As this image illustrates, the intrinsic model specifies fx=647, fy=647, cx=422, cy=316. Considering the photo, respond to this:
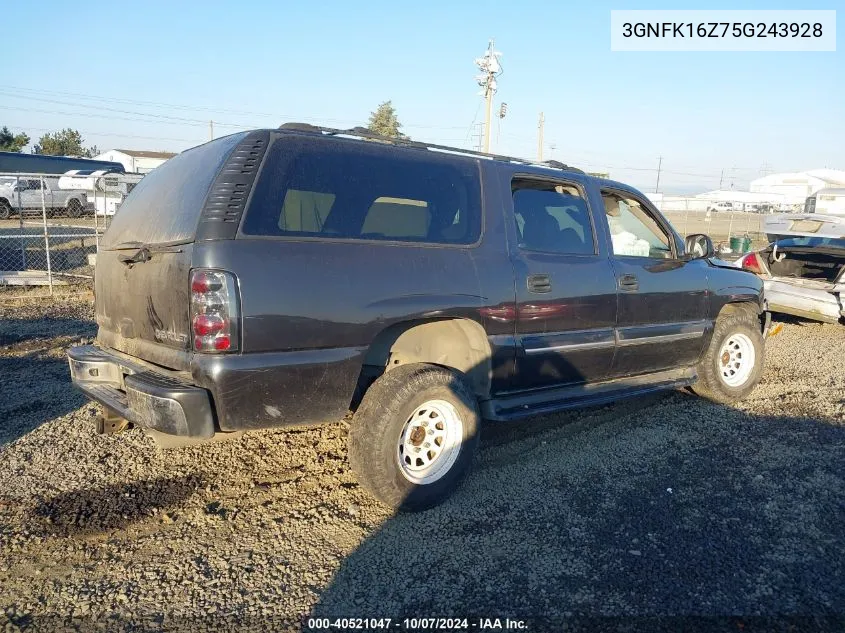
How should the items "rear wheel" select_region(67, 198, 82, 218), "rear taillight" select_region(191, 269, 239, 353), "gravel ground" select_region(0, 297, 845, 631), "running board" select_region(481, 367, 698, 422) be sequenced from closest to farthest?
"gravel ground" select_region(0, 297, 845, 631), "rear taillight" select_region(191, 269, 239, 353), "running board" select_region(481, 367, 698, 422), "rear wheel" select_region(67, 198, 82, 218)

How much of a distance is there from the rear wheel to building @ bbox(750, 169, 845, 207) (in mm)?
75936

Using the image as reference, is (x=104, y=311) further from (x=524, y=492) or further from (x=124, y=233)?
(x=524, y=492)

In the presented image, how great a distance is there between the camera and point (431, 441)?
378cm

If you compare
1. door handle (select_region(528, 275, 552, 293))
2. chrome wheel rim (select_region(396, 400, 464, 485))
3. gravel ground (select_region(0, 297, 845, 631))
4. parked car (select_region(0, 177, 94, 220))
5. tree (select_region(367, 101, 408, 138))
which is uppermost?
tree (select_region(367, 101, 408, 138))

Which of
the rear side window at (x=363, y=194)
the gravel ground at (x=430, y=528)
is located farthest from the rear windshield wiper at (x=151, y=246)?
the gravel ground at (x=430, y=528)

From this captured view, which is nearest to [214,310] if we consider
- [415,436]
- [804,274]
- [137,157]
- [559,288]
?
[415,436]

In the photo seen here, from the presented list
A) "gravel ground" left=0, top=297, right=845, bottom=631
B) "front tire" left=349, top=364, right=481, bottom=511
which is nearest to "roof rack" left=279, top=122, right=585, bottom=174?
"front tire" left=349, top=364, right=481, bottom=511

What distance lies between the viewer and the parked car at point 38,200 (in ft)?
73.6

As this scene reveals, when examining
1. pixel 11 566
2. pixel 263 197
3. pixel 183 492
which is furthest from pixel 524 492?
pixel 11 566

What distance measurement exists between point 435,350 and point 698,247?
8.72 feet

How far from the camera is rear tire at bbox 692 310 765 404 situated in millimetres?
5652

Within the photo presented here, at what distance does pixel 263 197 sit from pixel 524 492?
2.30 m

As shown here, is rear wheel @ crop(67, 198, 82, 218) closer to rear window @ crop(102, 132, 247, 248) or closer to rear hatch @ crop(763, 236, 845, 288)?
rear window @ crop(102, 132, 247, 248)

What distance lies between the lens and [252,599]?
284 cm
